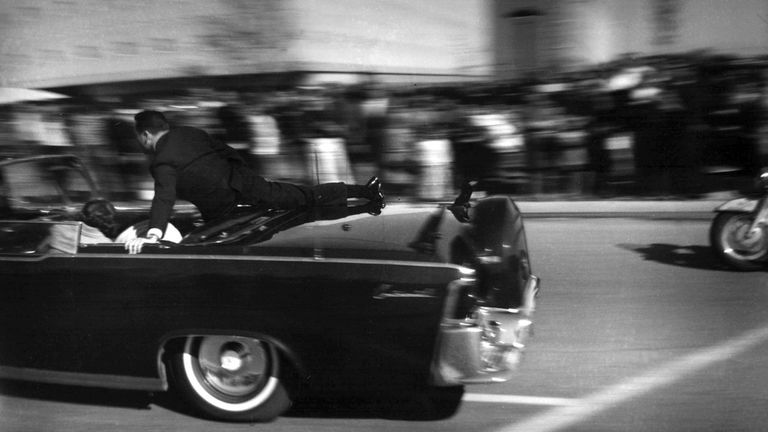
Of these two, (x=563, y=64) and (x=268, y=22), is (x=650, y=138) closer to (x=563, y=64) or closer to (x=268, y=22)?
(x=563, y=64)

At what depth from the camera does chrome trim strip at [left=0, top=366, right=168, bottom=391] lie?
13.4ft

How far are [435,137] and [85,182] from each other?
5151mm

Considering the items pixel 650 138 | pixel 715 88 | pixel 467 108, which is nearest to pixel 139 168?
pixel 467 108

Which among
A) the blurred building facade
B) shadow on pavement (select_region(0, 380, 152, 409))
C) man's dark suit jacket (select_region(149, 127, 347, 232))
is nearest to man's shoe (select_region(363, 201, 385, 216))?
man's dark suit jacket (select_region(149, 127, 347, 232))

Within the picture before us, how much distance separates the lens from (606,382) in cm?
469

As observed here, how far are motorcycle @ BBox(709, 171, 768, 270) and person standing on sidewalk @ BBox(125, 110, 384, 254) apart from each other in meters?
3.52

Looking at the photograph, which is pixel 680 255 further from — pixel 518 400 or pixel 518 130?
pixel 518 400

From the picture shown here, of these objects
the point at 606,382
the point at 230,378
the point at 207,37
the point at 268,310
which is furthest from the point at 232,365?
the point at 207,37

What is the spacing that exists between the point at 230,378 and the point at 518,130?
6.49 metres

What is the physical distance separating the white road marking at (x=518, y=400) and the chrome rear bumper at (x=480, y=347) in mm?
→ 352

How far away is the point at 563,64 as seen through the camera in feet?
35.5

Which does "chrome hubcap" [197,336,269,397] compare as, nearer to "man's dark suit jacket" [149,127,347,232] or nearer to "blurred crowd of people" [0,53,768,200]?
"man's dark suit jacket" [149,127,347,232]

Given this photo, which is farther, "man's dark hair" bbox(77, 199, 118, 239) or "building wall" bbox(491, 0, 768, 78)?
"building wall" bbox(491, 0, 768, 78)

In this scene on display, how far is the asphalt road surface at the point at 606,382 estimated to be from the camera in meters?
4.16
